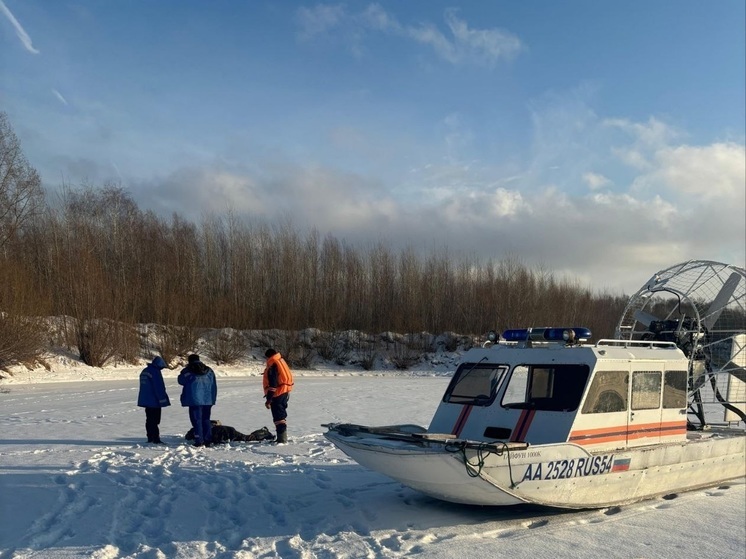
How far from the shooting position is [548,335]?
26.5 feet

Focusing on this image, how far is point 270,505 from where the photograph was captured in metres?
7.32

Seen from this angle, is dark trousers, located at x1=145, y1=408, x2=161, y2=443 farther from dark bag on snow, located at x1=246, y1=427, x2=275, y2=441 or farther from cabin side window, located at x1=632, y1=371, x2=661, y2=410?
cabin side window, located at x1=632, y1=371, x2=661, y2=410

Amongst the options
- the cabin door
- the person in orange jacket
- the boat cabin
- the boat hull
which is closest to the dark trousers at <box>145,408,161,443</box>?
the person in orange jacket

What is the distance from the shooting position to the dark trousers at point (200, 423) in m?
10.6

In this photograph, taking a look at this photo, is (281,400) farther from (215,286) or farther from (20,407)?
(215,286)

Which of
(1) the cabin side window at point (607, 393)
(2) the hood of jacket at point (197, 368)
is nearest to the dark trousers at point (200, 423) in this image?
(2) the hood of jacket at point (197, 368)

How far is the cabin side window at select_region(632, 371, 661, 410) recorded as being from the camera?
797 centimetres

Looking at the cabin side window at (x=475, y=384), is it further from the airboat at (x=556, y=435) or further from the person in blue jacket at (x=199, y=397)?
the person in blue jacket at (x=199, y=397)

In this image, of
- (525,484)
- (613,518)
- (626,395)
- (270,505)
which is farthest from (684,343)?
(270,505)

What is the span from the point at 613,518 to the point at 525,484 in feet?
4.48

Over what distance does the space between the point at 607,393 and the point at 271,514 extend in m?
4.06

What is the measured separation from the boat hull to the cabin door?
6.0 inches

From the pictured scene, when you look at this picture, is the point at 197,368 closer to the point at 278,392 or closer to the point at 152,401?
the point at 152,401

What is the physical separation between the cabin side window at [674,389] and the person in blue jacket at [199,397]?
6751mm
